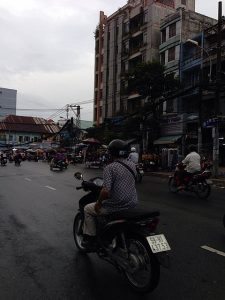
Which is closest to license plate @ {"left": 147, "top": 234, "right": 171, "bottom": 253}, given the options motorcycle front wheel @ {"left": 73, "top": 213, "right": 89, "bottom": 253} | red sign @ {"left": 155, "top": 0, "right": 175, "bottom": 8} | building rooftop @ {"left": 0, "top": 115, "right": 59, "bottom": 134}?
motorcycle front wheel @ {"left": 73, "top": 213, "right": 89, "bottom": 253}

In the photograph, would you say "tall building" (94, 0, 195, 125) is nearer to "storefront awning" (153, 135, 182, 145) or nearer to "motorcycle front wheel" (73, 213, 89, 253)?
"storefront awning" (153, 135, 182, 145)

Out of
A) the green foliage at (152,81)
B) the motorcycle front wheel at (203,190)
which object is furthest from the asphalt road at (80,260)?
the green foliage at (152,81)

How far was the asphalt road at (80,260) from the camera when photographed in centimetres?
452

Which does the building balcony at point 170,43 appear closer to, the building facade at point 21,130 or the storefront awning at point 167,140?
the storefront awning at point 167,140

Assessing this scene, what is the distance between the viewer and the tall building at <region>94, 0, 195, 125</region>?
47.3 m

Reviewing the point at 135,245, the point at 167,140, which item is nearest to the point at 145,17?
the point at 167,140

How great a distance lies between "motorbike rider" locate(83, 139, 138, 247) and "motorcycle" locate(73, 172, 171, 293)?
0.14m

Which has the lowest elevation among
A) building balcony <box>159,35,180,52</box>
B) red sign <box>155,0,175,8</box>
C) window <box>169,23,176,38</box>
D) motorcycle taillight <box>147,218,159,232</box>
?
motorcycle taillight <box>147,218,159,232</box>

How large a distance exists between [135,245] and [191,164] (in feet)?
30.8

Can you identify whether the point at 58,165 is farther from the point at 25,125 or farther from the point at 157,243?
the point at 25,125

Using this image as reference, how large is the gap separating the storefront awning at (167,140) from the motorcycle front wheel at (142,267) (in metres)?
31.8

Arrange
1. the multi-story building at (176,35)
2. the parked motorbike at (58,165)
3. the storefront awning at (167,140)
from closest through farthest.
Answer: the parked motorbike at (58,165), the storefront awning at (167,140), the multi-story building at (176,35)

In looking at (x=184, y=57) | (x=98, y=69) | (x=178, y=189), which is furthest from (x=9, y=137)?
(x=178, y=189)

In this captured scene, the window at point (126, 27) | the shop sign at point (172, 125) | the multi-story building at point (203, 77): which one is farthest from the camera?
the window at point (126, 27)
